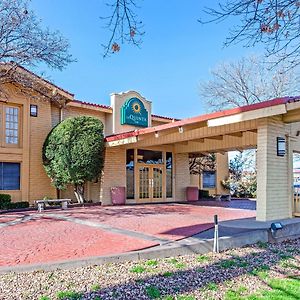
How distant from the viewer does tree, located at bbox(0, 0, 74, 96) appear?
12.0 meters

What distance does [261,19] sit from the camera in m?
4.70

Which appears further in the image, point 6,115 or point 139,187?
point 139,187

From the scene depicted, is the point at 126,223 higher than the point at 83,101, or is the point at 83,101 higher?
the point at 83,101

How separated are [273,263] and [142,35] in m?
5.14

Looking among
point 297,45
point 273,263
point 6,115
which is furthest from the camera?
point 6,115

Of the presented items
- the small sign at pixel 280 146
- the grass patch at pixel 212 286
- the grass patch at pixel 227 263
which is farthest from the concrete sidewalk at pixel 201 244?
the small sign at pixel 280 146

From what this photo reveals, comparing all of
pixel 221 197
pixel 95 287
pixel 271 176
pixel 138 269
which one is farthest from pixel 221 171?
pixel 95 287

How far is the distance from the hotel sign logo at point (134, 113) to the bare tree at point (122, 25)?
45.6ft

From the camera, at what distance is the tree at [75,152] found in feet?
49.1

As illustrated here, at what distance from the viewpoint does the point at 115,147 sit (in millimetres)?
17125

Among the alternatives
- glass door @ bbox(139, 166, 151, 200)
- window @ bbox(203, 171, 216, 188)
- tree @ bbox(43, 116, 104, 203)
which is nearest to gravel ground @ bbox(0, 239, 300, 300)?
tree @ bbox(43, 116, 104, 203)

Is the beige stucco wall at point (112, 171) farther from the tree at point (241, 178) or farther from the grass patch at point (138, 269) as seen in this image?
the grass patch at point (138, 269)

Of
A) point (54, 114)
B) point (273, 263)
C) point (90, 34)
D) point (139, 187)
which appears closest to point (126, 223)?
point (273, 263)

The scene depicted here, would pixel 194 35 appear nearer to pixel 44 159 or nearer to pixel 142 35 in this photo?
pixel 142 35
